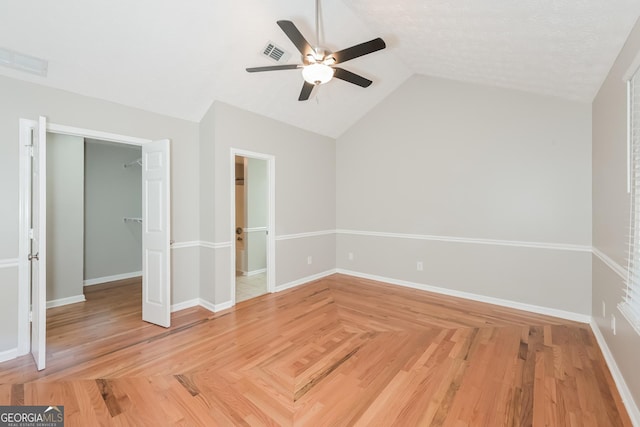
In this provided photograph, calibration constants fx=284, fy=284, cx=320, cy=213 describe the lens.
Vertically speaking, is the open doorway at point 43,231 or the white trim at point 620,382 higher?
the open doorway at point 43,231

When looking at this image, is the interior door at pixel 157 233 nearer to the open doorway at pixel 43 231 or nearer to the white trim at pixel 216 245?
the open doorway at pixel 43 231

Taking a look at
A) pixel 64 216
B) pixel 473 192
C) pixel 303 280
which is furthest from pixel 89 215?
pixel 473 192

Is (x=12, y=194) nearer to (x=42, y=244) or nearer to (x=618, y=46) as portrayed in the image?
(x=42, y=244)

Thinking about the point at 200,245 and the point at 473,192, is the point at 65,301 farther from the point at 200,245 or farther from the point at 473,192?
the point at 473,192

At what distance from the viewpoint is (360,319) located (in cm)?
327

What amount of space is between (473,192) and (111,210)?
5.86m

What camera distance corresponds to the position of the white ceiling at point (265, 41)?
2061 mm

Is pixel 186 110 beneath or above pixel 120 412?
above

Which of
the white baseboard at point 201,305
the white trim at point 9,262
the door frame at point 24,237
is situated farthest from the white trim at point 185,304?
the white trim at point 9,262

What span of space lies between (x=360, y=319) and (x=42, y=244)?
119 inches

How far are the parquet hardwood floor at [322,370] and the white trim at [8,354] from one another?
3.9 inches

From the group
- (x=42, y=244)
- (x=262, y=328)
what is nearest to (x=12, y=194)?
(x=42, y=244)

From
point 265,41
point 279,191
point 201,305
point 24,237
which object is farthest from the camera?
point 279,191

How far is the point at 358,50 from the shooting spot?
2396 mm
